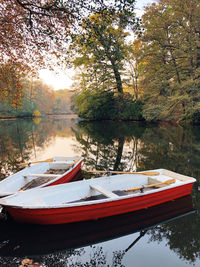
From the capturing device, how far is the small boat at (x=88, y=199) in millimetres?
3896

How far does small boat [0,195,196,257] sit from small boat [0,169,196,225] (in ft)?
0.47

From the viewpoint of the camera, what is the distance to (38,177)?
21.0 ft

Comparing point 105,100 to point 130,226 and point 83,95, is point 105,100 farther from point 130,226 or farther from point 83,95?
point 130,226

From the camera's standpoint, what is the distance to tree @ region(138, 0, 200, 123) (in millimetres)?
18922

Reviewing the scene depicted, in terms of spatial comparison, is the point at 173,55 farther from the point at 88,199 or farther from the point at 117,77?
the point at 88,199

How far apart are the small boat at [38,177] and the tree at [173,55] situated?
579 inches

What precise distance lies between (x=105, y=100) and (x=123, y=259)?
2861cm

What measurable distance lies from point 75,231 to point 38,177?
115 inches

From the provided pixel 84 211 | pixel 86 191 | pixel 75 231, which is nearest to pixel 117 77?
pixel 86 191

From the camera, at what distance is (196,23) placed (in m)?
19.0

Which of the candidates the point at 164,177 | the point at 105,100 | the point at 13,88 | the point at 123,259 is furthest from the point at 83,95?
the point at 123,259

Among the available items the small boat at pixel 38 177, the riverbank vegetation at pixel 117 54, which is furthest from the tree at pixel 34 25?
the small boat at pixel 38 177

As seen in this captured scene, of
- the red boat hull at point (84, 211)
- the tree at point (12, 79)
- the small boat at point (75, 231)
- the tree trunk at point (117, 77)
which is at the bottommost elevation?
the small boat at point (75, 231)

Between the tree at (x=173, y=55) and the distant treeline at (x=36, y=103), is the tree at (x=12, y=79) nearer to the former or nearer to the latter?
the tree at (x=173, y=55)
